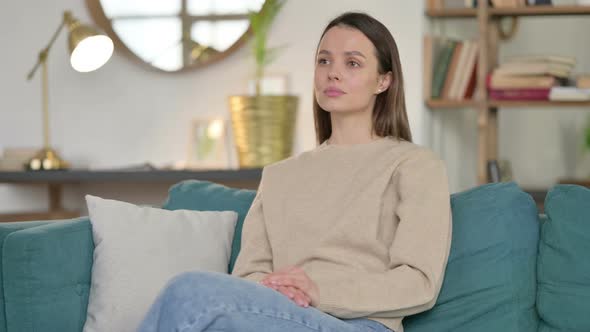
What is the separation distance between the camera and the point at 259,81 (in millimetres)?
3906

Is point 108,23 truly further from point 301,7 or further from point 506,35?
point 506,35

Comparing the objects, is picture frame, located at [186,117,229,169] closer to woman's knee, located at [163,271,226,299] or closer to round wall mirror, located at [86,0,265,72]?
round wall mirror, located at [86,0,265,72]

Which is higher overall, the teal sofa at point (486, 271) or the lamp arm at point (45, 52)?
the lamp arm at point (45, 52)

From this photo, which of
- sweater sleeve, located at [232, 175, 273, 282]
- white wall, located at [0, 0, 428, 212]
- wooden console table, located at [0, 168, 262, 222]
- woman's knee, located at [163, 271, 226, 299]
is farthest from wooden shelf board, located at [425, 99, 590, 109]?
woman's knee, located at [163, 271, 226, 299]

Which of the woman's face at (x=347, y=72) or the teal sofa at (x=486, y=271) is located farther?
the woman's face at (x=347, y=72)

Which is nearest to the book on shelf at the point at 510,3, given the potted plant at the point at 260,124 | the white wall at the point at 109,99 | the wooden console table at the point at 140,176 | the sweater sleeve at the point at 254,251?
the white wall at the point at 109,99

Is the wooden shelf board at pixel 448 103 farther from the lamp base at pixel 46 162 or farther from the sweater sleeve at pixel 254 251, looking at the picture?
the sweater sleeve at pixel 254 251

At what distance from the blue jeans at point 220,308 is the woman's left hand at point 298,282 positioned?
0.38 feet

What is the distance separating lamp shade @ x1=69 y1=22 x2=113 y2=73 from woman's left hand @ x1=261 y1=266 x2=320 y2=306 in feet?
7.05

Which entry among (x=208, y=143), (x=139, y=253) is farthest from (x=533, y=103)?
(x=139, y=253)

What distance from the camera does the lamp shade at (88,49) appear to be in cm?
388

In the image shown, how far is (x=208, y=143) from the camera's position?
13.5 ft

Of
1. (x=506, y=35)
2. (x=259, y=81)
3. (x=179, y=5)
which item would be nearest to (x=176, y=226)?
(x=259, y=81)

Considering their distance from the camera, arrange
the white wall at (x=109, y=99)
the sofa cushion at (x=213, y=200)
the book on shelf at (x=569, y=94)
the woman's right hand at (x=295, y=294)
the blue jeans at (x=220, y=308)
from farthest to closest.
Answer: the white wall at (x=109, y=99)
the book on shelf at (x=569, y=94)
the sofa cushion at (x=213, y=200)
the woman's right hand at (x=295, y=294)
the blue jeans at (x=220, y=308)
